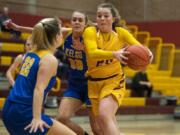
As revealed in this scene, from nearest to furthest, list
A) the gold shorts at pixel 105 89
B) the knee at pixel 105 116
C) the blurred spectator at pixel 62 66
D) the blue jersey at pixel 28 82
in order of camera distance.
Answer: the blue jersey at pixel 28 82 < the knee at pixel 105 116 < the gold shorts at pixel 105 89 < the blurred spectator at pixel 62 66

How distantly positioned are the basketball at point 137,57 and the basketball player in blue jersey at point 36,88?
125cm

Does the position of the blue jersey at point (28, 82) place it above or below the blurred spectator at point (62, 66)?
above

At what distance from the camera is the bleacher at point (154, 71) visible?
41.2ft

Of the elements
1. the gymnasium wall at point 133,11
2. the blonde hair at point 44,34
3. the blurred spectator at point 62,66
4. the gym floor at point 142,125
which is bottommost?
the gym floor at point 142,125

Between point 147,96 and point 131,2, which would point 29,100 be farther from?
point 131,2

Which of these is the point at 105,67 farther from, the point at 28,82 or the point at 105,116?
the point at 28,82

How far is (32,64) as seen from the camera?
3.93 meters

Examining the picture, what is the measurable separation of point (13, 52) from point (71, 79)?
779 centimetres

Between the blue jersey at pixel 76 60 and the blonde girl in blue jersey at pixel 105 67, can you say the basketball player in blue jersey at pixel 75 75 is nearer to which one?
the blue jersey at pixel 76 60

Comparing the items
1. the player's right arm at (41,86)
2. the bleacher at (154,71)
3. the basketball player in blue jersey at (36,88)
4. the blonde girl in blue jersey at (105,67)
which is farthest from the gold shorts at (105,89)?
the bleacher at (154,71)

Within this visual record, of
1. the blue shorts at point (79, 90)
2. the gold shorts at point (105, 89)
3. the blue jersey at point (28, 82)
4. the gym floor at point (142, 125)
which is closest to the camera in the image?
the blue jersey at point (28, 82)

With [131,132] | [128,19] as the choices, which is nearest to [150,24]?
[128,19]

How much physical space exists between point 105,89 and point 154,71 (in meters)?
A: 10.5

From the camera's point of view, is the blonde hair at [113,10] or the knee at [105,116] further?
the blonde hair at [113,10]
